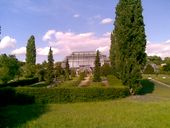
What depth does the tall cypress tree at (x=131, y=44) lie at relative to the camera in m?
35.8

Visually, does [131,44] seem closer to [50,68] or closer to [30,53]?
[50,68]

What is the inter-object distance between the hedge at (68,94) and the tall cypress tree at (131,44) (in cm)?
522

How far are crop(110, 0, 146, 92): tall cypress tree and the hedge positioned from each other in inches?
206

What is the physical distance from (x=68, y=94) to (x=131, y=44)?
10.9m

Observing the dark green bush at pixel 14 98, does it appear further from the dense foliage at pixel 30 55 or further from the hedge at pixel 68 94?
the dense foliage at pixel 30 55

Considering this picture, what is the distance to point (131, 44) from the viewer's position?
36.6m

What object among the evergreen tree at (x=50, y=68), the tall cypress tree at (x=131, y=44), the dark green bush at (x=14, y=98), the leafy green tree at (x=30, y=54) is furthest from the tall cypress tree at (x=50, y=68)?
the dark green bush at (x=14, y=98)

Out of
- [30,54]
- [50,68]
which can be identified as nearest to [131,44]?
[50,68]

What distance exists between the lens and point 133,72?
35625mm

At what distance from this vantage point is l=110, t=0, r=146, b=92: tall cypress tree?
35750mm

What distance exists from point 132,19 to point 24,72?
50587 millimetres

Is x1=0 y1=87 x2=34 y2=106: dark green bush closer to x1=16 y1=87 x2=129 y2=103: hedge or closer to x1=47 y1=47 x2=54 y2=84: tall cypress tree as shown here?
x1=16 y1=87 x2=129 y2=103: hedge

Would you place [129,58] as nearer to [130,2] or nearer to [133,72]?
[133,72]

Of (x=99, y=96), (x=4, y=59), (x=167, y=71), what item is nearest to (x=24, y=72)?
(x=4, y=59)
